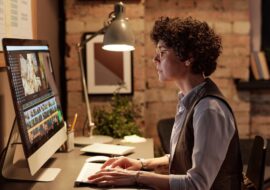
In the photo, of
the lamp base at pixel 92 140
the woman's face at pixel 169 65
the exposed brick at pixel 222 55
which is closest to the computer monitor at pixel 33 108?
the lamp base at pixel 92 140

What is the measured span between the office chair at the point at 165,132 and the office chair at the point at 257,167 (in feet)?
3.10

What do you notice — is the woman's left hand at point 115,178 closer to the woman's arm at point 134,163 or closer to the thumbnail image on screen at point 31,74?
the woman's arm at point 134,163

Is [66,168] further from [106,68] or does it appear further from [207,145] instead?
[106,68]

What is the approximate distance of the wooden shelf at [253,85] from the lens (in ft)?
11.0

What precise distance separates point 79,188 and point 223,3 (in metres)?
2.35

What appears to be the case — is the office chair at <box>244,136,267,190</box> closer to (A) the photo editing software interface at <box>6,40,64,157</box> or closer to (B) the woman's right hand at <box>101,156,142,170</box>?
(B) the woman's right hand at <box>101,156,142,170</box>

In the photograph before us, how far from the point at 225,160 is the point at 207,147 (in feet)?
0.41

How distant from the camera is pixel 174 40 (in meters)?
1.61

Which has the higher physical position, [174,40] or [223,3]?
[223,3]

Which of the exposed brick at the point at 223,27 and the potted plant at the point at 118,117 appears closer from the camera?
the potted plant at the point at 118,117

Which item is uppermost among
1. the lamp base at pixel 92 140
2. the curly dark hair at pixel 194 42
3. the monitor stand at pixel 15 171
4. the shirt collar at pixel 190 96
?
the curly dark hair at pixel 194 42

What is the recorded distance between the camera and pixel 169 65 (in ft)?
5.37

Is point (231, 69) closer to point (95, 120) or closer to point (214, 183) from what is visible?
point (95, 120)

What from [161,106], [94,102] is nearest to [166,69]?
[94,102]
